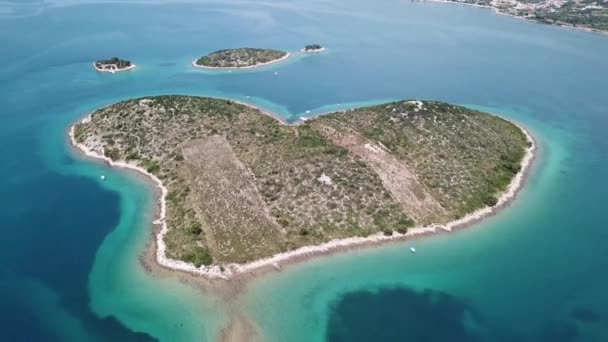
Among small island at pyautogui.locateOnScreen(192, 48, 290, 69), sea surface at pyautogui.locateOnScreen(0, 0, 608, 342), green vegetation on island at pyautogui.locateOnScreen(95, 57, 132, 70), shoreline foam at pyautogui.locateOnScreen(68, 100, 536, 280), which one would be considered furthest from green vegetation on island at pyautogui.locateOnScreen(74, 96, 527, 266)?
green vegetation on island at pyautogui.locateOnScreen(95, 57, 132, 70)

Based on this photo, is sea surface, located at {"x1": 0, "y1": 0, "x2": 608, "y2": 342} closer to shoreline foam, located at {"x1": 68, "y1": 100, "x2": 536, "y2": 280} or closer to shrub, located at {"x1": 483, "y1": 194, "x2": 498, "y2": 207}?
shoreline foam, located at {"x1": 68, "y1": 100, "x2": 536, "y2": 280}

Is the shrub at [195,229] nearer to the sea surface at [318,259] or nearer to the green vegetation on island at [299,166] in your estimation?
the green vegetation on island at [299,166]

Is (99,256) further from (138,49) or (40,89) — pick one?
(138,49)

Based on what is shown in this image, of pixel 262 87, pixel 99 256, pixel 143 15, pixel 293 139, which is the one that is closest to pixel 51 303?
pixel 99 256

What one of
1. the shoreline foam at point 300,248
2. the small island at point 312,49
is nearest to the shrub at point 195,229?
the shoreline foam at point 300,248

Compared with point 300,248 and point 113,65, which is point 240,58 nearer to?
point 113,65

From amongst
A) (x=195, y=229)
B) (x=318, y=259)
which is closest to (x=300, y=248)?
(x=318, y=259)
